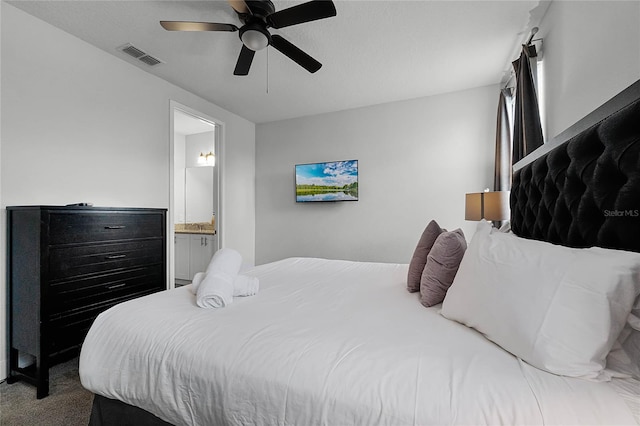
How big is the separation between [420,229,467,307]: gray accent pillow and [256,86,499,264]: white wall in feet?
7.86

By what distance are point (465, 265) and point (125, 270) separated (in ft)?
8.59

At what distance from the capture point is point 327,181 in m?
4.25

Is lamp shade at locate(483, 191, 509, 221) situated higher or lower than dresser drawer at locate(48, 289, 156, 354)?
higher

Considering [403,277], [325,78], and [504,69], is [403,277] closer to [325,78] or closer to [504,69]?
[325,78]

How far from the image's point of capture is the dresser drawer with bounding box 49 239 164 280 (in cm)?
200

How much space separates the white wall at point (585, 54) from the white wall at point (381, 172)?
52.3 inches

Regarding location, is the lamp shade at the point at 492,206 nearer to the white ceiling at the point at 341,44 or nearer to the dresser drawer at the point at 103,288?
the white ceiling at the point at 341,44

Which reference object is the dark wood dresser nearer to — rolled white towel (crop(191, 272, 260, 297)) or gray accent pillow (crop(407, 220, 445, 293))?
rolled white towel (crop(191, 272, 260, 297))

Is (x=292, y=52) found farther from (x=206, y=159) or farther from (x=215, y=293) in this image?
(x=206, y=159)

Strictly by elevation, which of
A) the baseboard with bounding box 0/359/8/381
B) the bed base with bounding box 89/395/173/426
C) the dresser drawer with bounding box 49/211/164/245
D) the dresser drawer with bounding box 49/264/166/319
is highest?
the dresser drawer with bounding box 49/211/164/245

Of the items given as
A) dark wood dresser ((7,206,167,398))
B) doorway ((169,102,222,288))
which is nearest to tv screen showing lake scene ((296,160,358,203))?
doorway ((169,102,222,288))

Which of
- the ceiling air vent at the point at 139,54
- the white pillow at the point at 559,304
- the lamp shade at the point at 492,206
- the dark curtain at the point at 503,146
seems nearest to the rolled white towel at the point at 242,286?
the white pillow at the point at 559,304

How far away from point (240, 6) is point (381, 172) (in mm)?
2640

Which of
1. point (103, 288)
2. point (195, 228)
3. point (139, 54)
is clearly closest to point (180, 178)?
point (195, 228)
